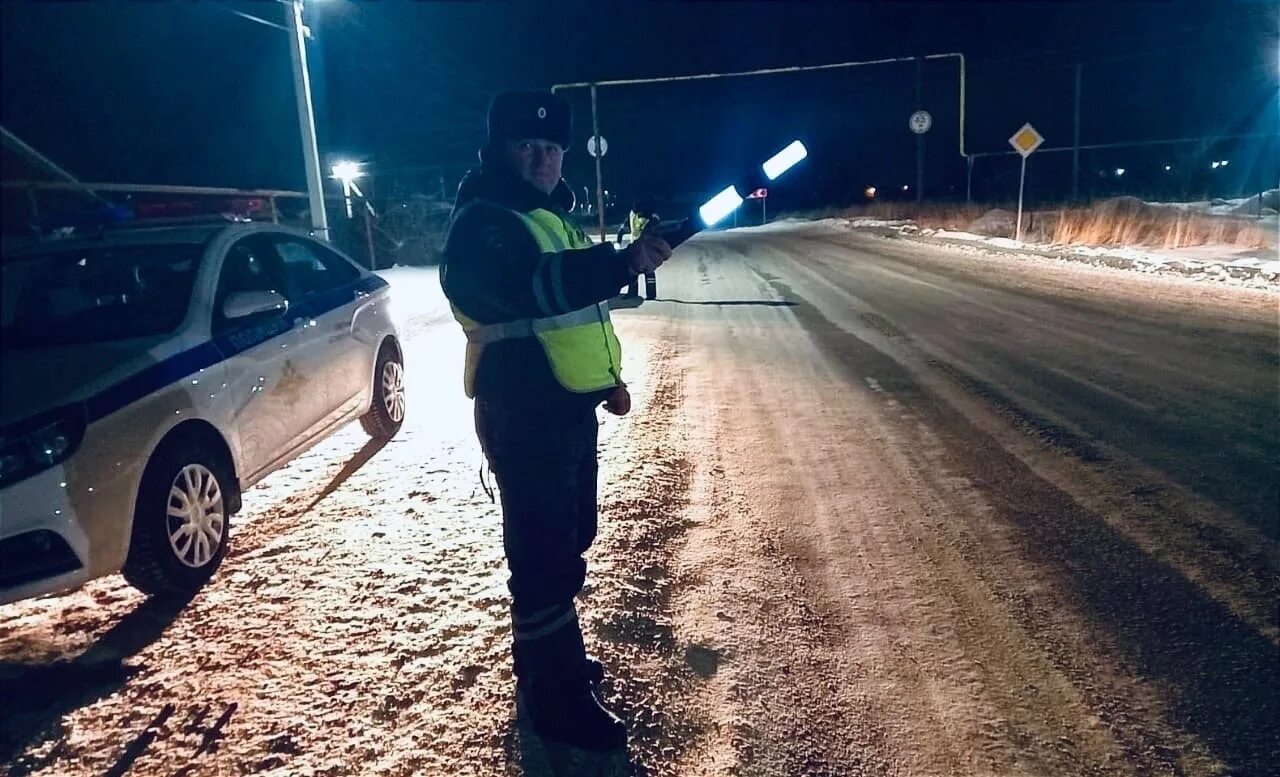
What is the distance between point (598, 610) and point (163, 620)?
1891mm

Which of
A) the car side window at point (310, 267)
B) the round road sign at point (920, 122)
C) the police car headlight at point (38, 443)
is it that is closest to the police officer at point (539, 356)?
the police car headlight at point (38, 443)

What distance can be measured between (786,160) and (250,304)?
3074mm

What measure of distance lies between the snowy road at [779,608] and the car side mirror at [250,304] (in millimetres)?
1154

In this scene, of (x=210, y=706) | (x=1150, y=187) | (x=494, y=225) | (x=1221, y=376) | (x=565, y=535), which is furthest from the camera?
(x=1150, y=187)

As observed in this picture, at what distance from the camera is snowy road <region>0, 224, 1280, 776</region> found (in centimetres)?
265

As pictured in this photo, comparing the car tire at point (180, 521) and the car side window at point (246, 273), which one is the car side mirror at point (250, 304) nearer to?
the car side window at point (246, 273)

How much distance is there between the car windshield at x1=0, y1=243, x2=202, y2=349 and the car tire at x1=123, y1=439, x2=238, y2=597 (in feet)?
2.38

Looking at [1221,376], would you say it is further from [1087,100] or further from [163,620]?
[1087,100]

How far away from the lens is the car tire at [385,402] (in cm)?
607

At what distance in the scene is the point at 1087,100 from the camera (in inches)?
2094

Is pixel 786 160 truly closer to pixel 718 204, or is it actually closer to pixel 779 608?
pixel 718 204

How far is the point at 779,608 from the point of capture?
345 cm

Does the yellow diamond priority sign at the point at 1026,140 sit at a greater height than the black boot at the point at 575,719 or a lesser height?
greater

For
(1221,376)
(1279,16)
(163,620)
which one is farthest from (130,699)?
(1279,16)
